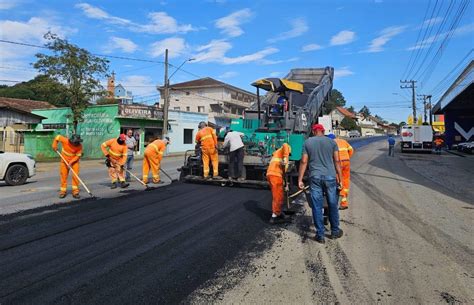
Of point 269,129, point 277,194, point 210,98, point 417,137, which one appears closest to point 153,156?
point 269,129

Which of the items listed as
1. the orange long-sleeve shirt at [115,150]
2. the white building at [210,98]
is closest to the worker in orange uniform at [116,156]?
the orange long-sleeve shirt at [115,150]

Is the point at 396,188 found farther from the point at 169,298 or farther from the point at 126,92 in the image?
the point at 126,92

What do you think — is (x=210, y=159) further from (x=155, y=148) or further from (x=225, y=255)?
(x=225, y=255)

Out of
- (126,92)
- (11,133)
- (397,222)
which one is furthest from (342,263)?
(126,92)

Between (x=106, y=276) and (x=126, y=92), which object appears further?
(x=126, y=92)

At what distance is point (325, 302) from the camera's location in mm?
3160

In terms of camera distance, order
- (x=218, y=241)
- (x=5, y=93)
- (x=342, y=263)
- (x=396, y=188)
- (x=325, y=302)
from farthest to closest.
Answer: (x=5, y=93) → (x=396, y=188) → (x=218, y=241) → (x=342, y=263) → (x=325, y=302)

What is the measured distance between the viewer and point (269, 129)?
411 inches

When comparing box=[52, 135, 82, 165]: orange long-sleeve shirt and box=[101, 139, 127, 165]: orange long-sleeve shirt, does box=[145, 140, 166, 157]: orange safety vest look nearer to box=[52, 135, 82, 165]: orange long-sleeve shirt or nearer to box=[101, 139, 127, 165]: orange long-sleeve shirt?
box=[101, 139, 127, 165]: orange long-sleeve shirt

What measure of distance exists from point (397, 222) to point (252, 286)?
3.67 meters

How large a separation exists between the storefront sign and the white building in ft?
52.5

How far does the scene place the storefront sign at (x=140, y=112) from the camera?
86.4 feet

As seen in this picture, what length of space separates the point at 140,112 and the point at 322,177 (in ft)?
81.9

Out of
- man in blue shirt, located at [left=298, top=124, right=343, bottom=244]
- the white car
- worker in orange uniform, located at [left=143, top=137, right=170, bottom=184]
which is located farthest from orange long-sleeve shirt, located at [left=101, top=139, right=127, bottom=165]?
man in blue shirt, located at [left=298, top=124, right=343, bottom=244]
